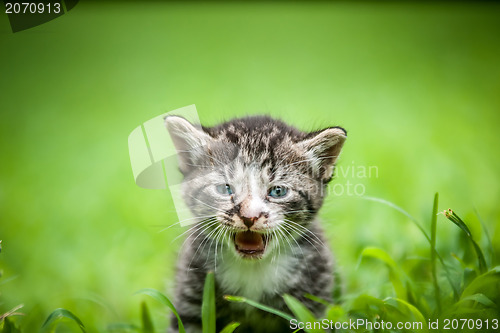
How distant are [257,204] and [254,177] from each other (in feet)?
0.51

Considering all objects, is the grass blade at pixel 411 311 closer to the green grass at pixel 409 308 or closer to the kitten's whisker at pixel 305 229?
the green grass at pixel 409 308

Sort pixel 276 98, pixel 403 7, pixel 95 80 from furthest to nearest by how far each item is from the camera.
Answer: pixel 403 7 < pixel 276 98 < pixel 95 80

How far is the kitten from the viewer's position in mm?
2174

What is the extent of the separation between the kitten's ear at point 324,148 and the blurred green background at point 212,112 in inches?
12.8

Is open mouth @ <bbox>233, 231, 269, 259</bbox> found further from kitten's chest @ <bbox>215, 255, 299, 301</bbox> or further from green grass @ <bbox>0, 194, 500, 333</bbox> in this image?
green grass @ <bbox>0, 194, 500, 333</bbox>

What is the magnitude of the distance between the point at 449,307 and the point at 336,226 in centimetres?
150

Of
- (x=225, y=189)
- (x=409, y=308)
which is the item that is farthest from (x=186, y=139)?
(x=409, y=308)

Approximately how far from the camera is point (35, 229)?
337 centimetres

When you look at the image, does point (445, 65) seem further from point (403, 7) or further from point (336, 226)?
point (336, 226)

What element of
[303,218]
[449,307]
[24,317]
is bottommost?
[449,307]

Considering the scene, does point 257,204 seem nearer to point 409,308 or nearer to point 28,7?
point 409,308

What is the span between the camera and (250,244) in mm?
2158

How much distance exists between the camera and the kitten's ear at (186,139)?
2283 mm

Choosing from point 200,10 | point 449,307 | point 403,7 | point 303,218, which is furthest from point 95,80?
point 403,7
